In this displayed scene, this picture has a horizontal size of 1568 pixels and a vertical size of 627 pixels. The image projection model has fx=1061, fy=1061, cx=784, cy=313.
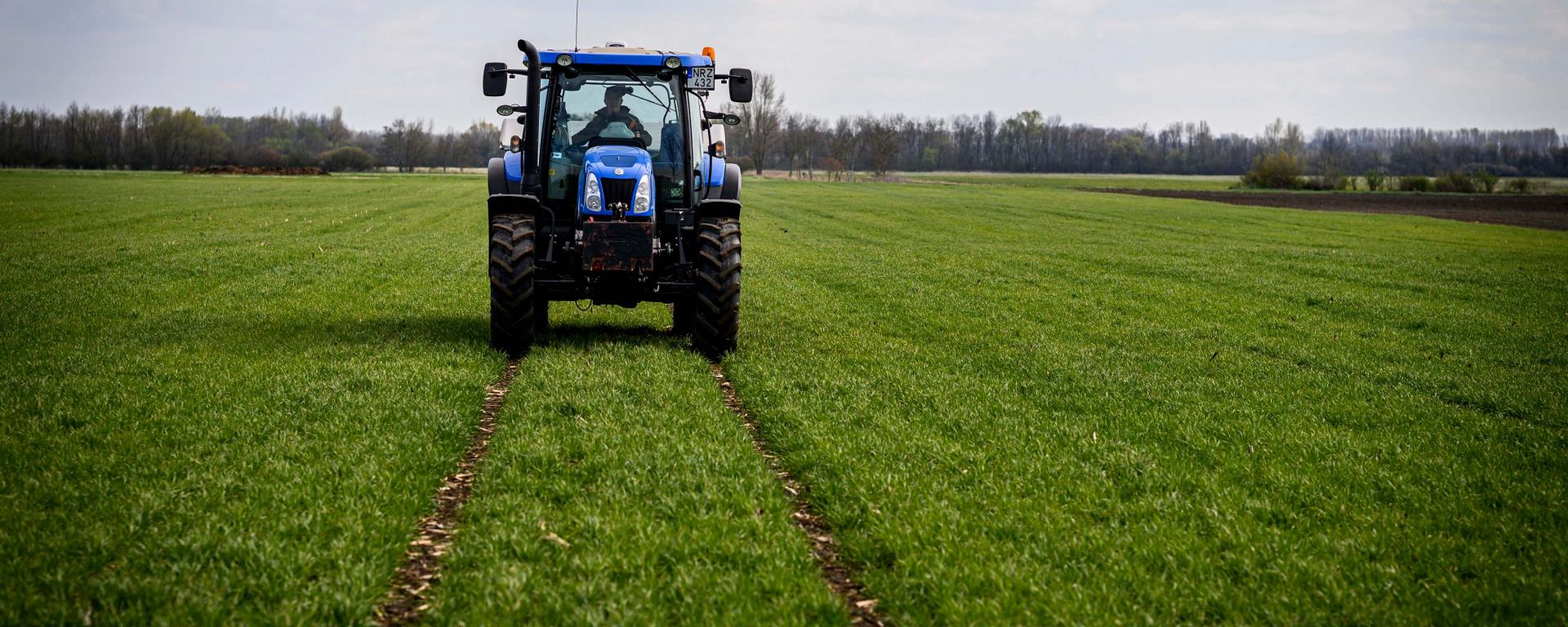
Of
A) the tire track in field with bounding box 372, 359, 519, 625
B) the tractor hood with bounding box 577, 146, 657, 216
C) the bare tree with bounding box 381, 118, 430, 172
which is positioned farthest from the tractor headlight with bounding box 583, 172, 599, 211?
the bare tree with bounding box 381, 118, 430, 172

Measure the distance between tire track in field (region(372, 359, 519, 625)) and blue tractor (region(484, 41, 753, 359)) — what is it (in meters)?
2.72

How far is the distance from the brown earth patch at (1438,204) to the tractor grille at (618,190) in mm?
38787

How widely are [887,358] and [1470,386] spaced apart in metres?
5.36

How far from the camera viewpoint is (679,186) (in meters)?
11.2

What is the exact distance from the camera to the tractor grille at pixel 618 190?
33.7 ft

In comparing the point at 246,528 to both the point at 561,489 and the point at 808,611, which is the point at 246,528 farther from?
the point at 808,611

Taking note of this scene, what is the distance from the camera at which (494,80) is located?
1056cm

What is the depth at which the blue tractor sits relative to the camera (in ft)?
33.2

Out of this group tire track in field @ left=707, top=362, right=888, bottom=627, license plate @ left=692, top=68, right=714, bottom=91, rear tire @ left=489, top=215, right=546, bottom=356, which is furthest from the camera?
license plate @ left=692, top=68, right=714, bottom=91

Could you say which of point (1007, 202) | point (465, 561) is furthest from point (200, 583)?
point (1007, 202)

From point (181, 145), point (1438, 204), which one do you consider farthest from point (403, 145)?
point (1438, 204)

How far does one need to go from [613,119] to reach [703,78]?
1.04m

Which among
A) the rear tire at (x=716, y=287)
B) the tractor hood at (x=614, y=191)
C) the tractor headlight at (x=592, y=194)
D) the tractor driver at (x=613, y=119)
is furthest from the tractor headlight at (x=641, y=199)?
the tractor driver at (x=613, y=119)

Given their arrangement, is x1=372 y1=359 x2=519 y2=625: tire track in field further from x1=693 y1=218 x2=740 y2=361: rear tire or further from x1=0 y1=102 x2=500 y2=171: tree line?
x1=0 y1=102 x2=500 y2=171: tree line
